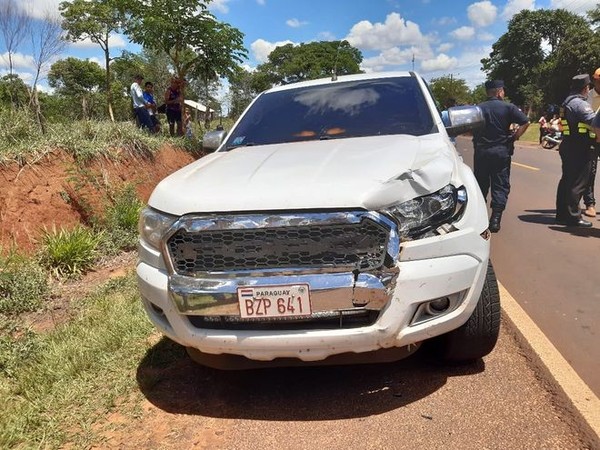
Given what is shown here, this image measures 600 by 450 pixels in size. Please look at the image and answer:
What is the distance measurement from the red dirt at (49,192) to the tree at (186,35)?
489cm

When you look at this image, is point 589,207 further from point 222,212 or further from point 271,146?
point 222,212

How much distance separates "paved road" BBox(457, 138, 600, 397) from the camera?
3385mm

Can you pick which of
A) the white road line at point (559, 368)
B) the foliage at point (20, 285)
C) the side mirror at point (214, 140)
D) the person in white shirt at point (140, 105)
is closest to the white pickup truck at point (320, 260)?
the white road line at point (559, 368)

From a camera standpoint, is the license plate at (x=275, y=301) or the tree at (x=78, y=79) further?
the tree at (x=78, y=79)

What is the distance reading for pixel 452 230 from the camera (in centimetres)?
252

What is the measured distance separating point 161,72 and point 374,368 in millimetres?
37125

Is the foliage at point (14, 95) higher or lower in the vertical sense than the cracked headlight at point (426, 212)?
higher

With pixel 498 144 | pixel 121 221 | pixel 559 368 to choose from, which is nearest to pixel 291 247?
pixel 559 368

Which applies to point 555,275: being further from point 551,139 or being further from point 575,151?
point 551,139

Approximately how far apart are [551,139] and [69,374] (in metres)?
20.3

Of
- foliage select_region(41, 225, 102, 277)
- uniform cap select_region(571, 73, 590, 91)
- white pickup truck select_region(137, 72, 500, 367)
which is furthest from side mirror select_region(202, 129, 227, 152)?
uniform cap select_region(571, 73, 590, 91)

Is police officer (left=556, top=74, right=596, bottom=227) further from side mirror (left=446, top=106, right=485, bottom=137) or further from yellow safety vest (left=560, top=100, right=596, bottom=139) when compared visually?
side mirror (left=446, top=106, right=485, bottom=137)

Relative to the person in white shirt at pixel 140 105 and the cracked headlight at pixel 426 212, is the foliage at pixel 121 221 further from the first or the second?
the cracked headlight at pixel 426 212

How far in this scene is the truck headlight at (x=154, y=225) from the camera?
8.55 feet
